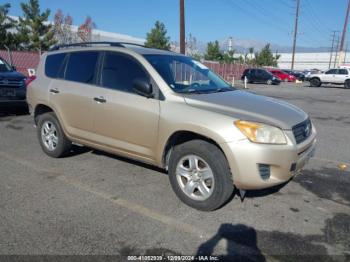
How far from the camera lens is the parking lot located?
123 inches

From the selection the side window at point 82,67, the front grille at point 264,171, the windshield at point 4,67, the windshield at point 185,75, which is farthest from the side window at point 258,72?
the front grille at point 264,171

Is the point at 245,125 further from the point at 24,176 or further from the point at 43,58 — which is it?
the point at 43,58

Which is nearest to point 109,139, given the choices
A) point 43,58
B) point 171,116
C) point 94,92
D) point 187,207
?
point 94,92

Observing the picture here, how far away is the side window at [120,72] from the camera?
437 centimetres

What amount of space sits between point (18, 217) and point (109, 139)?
151 cm

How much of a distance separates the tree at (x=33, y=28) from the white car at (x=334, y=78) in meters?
26.3

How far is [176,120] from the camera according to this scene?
12.6 feet

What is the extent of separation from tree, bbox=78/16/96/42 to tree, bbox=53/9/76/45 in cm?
118

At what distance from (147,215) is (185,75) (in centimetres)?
200

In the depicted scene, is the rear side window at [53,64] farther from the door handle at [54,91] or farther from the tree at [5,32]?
the tree at [5,32]

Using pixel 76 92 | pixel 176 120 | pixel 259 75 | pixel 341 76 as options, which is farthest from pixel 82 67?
pixel 259 75

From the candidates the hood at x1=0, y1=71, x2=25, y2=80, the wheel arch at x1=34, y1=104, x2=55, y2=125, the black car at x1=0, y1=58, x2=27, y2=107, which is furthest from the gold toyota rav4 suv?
the hood at x1=0, y1=71, x2=25, y2=80

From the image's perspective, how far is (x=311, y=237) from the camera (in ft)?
10.9

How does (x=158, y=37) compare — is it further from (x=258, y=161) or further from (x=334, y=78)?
(x=258, y=161)
